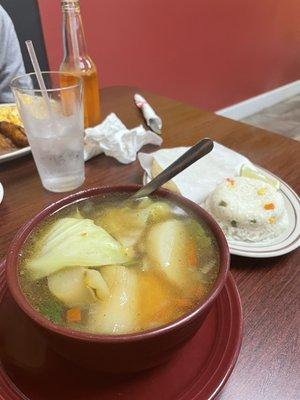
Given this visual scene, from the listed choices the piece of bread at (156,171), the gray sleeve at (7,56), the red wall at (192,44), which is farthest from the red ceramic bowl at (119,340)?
the red wall at (192,44)

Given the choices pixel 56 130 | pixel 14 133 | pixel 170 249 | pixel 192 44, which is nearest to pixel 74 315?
pixel 170 249

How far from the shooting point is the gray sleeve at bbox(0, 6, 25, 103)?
5.68ft

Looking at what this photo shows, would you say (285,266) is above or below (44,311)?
below

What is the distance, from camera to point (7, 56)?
70.7 inches

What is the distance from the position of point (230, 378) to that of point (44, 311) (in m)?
0.23

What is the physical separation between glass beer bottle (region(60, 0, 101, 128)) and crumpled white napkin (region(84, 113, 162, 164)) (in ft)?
0.38

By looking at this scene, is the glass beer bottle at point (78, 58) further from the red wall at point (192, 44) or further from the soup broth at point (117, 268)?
the red wall at point (192, 44)

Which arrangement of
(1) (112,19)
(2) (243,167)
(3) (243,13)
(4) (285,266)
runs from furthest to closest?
1. (3) (243,13)
2. (1) (112,19)
3. (2) (243,167)
4. (4) (285,266)

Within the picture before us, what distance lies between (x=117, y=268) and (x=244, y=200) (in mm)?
352

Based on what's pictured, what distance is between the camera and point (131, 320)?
389mm

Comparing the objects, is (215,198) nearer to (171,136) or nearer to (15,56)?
(171,136)

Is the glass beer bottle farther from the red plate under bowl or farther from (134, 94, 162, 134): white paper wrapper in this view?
the red plate under bowl

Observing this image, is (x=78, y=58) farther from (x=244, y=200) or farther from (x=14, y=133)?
(x=244, y=200)

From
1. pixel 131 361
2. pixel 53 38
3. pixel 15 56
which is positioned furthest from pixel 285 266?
pixel 53 38
